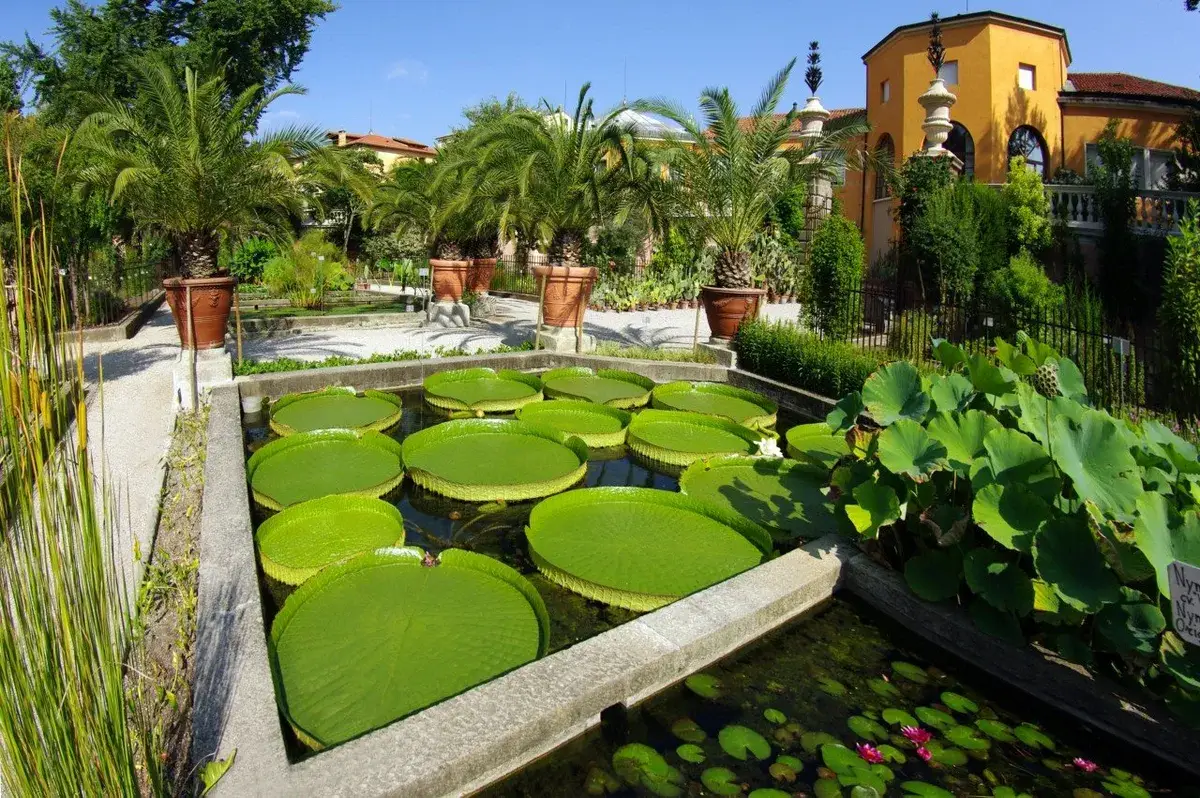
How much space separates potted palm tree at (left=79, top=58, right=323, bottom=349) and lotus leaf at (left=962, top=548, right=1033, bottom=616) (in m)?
8.10

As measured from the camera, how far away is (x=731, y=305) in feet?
33.0

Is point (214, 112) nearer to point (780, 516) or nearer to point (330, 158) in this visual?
point (330, 158)

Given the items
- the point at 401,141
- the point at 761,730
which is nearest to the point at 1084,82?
the point at 761,730

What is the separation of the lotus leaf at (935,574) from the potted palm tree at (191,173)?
784 cm

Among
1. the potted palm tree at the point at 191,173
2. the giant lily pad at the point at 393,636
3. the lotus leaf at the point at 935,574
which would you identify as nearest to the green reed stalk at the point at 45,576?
the giant lily pad at the point at 393,636

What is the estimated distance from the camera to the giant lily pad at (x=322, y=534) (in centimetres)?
374

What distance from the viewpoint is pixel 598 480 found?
564 cm

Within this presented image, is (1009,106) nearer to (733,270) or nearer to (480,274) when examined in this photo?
(733,270)

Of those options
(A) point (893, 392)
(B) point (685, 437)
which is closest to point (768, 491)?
(B) point (685, 437)

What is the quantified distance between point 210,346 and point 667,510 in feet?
21.2

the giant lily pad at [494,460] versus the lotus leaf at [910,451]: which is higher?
the lotus leaf at [910,451]

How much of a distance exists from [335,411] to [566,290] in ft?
16.3

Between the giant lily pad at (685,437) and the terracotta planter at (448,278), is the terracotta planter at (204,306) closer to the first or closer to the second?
the giant lily pad at (685,437)

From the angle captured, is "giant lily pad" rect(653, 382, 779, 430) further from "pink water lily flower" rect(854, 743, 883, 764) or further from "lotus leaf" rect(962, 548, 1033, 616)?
"pink water lily flower" rect(854, 743, 883, 764)
